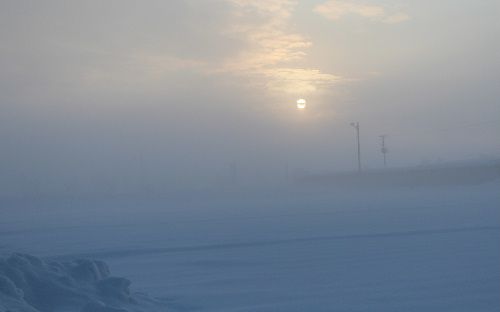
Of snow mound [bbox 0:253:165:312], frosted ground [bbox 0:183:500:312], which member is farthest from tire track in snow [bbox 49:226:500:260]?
snow mound [bbox 0:253:165:312]

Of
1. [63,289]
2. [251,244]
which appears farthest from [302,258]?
[63,289]

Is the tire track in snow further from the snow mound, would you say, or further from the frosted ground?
the snow mound

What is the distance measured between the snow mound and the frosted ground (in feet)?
2.67

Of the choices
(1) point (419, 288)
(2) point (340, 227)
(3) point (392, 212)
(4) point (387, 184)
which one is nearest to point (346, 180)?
(4) point (387, 184)

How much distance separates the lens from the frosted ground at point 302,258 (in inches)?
407

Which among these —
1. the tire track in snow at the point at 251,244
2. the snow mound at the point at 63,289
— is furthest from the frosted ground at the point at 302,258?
the snow mound at the point at 63,289

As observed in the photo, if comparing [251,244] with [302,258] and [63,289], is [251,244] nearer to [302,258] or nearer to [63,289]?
[302,258]

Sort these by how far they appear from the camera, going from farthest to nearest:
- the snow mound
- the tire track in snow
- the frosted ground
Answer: the tire track in snow
the frosted ground
the snow mound

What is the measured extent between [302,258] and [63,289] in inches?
267

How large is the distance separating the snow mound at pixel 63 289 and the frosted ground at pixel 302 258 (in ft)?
2.67

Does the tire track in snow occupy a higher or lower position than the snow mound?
lower

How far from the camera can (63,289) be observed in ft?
32.0

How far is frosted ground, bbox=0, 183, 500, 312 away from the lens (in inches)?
407

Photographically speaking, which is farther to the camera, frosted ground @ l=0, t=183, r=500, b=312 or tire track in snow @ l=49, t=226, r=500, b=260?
tire track in snow @ l=49, t=226, r=500, b=260
